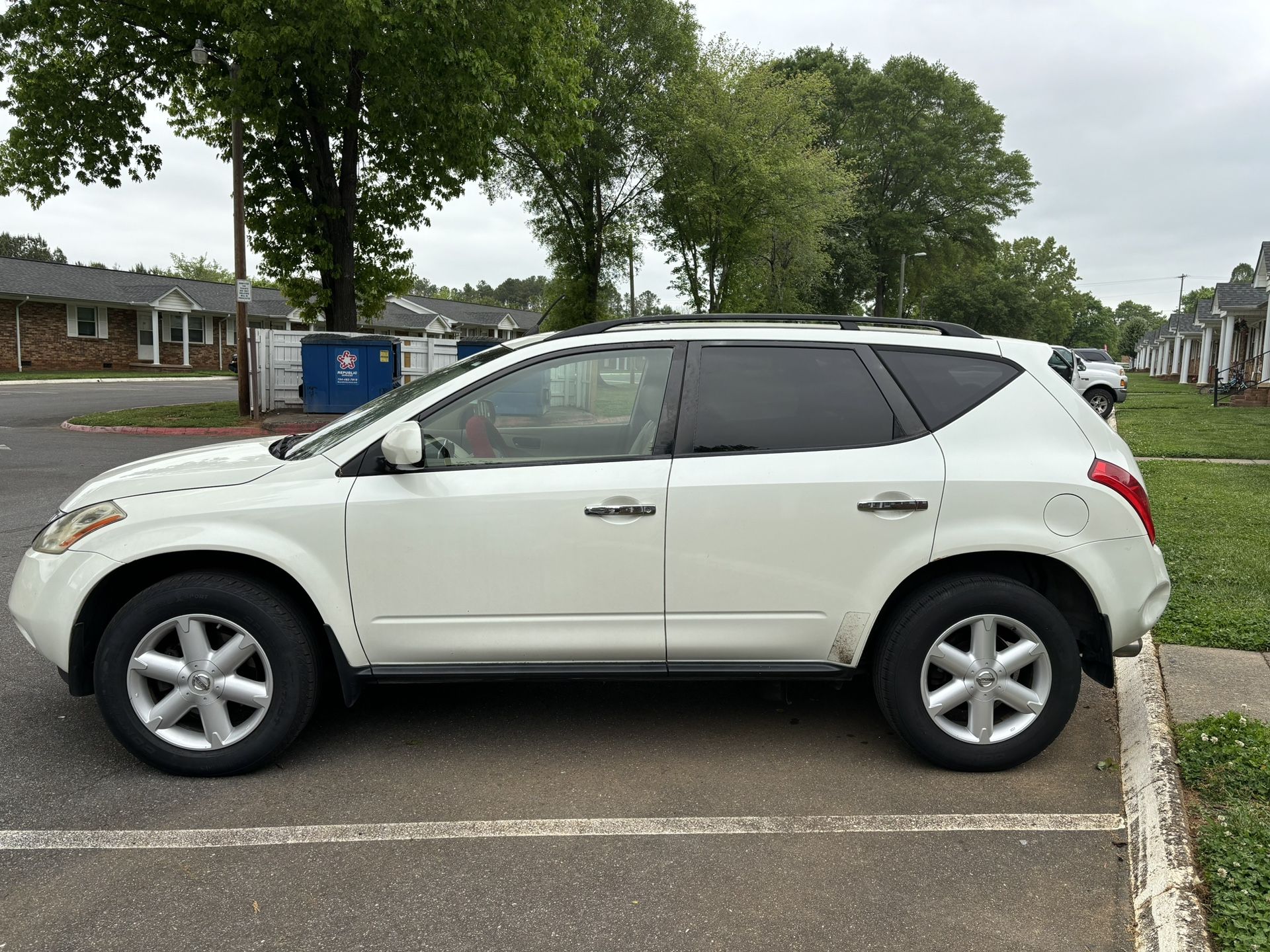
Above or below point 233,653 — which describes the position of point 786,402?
above

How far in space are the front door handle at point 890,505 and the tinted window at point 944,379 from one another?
1.11 ft

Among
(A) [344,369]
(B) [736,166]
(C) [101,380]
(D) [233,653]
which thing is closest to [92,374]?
(C) [101,380]

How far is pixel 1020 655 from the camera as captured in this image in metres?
3.59

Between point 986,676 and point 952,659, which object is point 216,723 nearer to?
point 952,659

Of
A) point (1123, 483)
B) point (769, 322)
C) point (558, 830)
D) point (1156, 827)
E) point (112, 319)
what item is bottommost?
point (558, 830)

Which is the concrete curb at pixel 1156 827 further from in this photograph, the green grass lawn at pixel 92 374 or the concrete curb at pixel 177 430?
the green grass lawn at pixel 92 374

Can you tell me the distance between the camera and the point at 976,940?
2.65 m

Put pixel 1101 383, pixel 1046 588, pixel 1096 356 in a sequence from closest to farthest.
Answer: pixel 1046 588, pixel 1101 383, pixel 1096 356

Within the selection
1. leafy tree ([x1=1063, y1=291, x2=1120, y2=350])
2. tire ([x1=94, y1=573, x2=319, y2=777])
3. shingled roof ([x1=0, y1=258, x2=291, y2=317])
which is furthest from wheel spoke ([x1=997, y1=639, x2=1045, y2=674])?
leafy tree ([x1=1063, y1=291, x2=1120, y2=350])

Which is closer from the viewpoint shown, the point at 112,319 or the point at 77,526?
the point at 77,526

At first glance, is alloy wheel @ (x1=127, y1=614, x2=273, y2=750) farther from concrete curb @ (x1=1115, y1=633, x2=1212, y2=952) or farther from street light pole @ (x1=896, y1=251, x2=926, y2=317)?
street light pole @ (x1=896, y1=251, x2=926, y2=317)

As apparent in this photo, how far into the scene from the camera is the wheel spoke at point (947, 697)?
142 inches

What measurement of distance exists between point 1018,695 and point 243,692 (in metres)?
2.95

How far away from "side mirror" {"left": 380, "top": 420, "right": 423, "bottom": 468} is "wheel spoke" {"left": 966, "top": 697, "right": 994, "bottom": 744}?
2.30 meters
